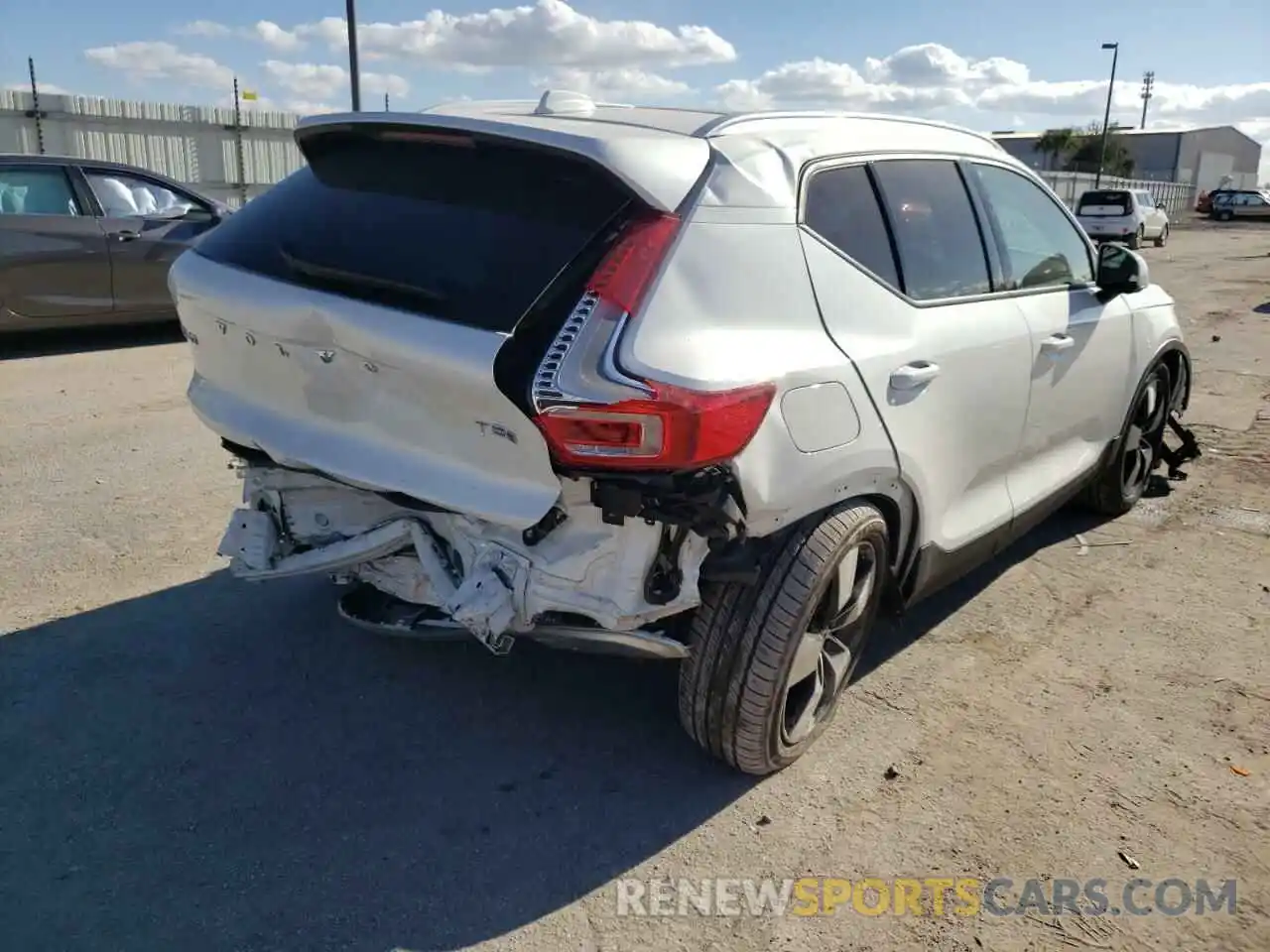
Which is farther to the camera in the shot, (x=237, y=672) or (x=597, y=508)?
(x=237, y=672)

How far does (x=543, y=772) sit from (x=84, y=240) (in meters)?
7.66

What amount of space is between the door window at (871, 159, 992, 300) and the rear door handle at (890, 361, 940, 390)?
252mm

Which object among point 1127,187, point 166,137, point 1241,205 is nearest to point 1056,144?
point 1241,205

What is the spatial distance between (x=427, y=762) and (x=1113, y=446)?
360 cm

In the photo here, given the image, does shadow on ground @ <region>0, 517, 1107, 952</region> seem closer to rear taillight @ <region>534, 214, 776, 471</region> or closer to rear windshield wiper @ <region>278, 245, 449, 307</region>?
rear taillight @ <region>534, 214, 776, 471</region>

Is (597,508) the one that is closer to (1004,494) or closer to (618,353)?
(618,353)

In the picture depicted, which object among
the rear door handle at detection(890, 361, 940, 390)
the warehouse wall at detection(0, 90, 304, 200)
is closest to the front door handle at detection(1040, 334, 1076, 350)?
the rear door handle at detection(890, 361, 940, 390)

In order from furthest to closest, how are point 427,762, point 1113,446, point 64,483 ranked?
point 64,483 → point 1113,446 → point 427,762

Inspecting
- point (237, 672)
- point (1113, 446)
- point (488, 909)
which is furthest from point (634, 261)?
point (1113, 446)

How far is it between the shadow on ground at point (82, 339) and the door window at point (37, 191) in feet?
3.82

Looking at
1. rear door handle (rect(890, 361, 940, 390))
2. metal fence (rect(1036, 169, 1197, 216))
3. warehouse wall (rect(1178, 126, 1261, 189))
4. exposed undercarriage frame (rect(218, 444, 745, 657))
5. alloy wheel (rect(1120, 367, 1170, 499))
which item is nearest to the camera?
exposed undercarriage frame (rect(218, 444, 745, 657))

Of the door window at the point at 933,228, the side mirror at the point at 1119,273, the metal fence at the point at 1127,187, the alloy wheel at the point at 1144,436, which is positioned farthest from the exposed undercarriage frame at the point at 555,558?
the metal fence at the point at 1127,187

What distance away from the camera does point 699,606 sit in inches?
112

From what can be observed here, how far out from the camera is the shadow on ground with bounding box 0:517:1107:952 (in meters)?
2.53
